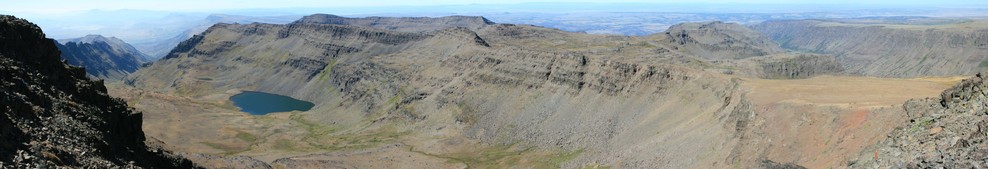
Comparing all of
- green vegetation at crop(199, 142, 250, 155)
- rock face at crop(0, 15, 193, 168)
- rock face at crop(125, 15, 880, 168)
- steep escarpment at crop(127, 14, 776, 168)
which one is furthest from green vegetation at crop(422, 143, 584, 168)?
rock face at crop(0, 15, 193, 168)

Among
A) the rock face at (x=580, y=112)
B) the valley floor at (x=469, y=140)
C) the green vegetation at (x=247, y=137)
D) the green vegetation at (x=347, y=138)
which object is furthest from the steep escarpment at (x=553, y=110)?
the green vegetation at (x=247, y=137)

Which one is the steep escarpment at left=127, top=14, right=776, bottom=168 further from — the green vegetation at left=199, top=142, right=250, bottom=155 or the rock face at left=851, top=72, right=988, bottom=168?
the rock face at left=851, top=72, right=988, bottom=168

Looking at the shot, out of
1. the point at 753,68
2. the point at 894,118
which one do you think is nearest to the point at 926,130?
the point at 894,118

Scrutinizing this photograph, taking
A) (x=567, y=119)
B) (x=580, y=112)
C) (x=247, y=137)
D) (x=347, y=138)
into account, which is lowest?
(x=247, y=137)

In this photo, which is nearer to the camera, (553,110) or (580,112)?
(580,112)

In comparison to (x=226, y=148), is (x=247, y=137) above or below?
below

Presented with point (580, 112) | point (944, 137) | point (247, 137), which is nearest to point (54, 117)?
point (944, 137)

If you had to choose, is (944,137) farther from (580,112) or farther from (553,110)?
(553,110)
